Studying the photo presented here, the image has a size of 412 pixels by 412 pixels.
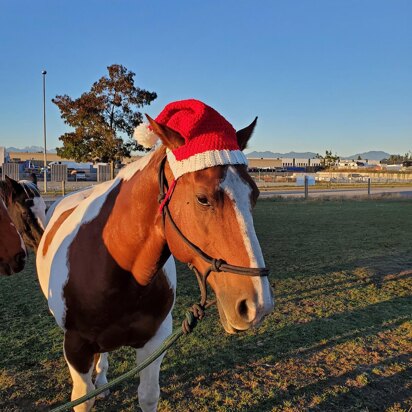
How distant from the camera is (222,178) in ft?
4.91

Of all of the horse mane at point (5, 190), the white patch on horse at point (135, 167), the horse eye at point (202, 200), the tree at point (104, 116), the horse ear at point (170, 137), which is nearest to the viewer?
the horse eye at point (202, 200)

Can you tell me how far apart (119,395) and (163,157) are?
2387mm

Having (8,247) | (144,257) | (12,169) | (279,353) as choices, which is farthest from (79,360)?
(12,169)

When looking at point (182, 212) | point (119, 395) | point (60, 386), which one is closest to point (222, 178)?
point (182, 212)

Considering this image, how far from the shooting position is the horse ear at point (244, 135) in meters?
1.83

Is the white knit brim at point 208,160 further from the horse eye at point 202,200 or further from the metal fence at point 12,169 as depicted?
the metal fence at point 12,169

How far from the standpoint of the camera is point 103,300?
205 centimetres

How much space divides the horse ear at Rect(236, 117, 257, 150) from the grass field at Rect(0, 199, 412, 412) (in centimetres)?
225

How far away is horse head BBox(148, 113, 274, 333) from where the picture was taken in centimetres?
142

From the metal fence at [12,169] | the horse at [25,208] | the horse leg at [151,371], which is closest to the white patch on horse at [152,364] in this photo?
the horse leg at [151,371]

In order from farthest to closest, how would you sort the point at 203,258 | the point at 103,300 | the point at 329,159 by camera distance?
the point at 329,159
the point at 103,300
the point at 203,258

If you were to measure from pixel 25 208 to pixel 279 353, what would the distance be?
4.07 meters

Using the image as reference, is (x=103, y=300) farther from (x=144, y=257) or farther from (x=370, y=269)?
(x=370, y=269)

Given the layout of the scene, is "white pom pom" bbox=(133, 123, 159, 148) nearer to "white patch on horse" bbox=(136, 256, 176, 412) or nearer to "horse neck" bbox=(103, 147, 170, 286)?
"horse neck" bbox=(103, 147, 170, 286)
